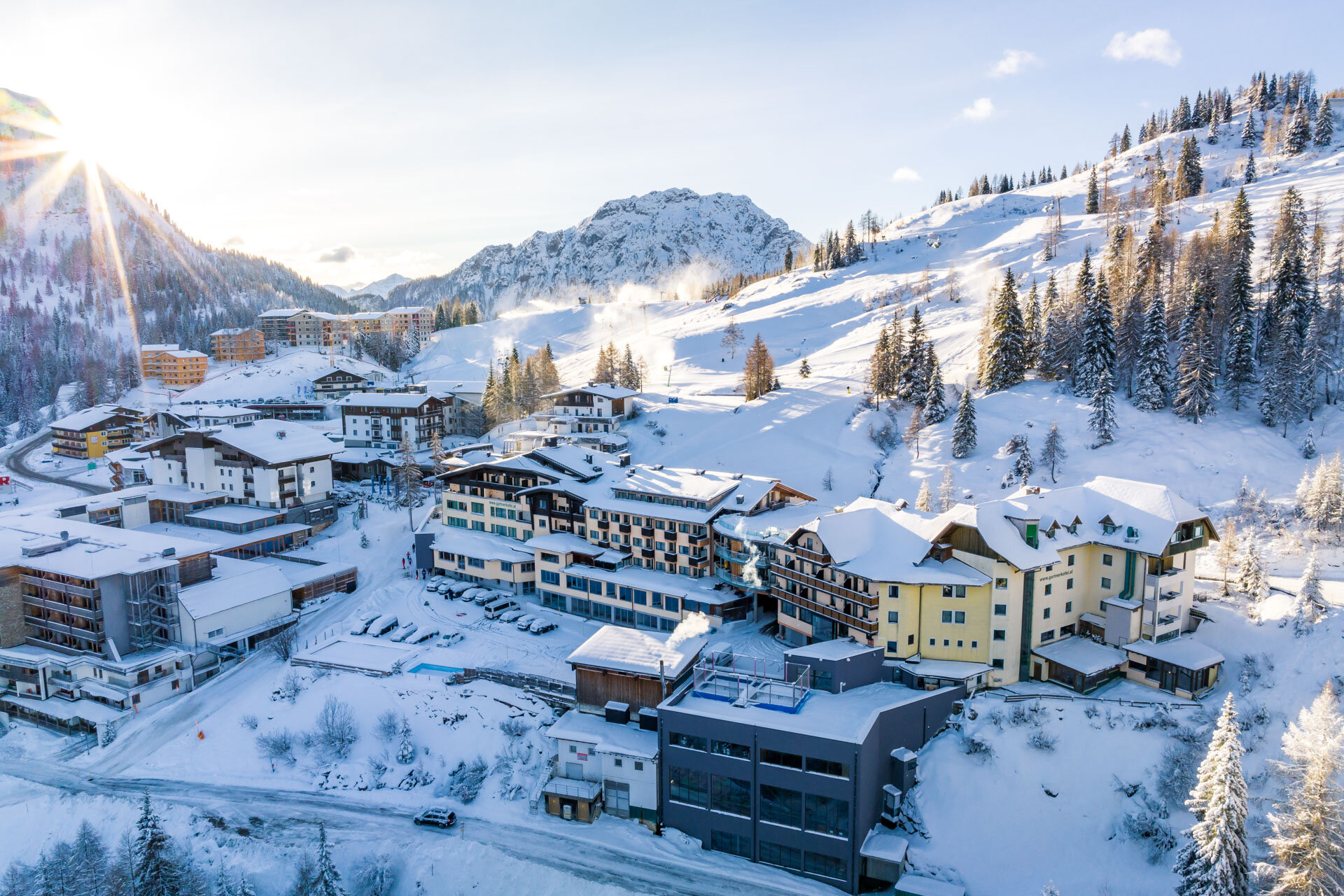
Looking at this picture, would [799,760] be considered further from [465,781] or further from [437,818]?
[437,818]

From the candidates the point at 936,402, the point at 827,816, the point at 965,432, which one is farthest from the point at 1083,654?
the point at 936,402

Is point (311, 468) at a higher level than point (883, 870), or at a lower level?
higher

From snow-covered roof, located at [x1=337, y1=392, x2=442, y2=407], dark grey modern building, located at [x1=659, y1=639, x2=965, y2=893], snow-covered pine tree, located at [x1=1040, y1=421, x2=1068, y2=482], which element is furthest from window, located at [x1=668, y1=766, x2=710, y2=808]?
snow-covered roof, located at [x1=337, y1=392, x2=442, y2=407]

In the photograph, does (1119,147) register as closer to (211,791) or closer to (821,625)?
(821,625)

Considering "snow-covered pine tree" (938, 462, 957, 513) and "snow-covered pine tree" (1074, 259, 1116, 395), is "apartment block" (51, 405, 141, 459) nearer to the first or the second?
"snow-covered pine tree" (938, 462, 957, 513)

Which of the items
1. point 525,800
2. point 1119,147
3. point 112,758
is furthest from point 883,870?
point 1119,147

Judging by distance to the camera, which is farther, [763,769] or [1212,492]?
[1212,492]

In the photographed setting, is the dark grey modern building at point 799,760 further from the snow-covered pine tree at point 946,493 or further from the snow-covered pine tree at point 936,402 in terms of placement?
the snow-covered pine tree at point 936,402

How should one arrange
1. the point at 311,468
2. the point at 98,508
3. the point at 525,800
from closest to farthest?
the point at 525,800, the point at 98,508, the point at 311,468
